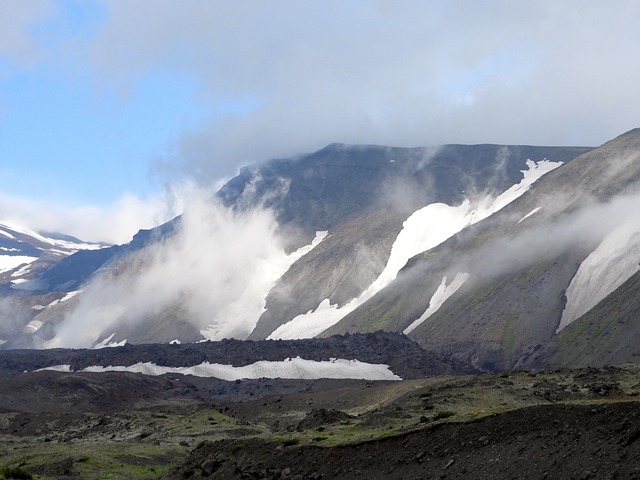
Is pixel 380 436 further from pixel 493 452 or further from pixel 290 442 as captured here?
pixel 493 452

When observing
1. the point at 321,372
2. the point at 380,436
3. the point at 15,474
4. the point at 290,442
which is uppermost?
the point at 15,474

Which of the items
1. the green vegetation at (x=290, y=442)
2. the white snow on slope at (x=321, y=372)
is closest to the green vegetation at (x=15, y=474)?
the green vegetation at (x=290, y=442)

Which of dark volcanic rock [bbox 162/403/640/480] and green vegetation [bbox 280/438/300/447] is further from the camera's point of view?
green vegetation [bbox 280/438/300/447]

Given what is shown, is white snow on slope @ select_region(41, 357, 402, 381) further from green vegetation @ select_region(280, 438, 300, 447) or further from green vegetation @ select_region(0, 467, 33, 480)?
green vegetation @ select_region(0, 467, 33, 480)

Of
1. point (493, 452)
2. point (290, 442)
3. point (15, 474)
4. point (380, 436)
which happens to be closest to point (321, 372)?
point (290, 442)

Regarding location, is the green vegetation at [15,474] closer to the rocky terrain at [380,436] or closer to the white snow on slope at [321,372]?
the rocky terrain at [380,436]

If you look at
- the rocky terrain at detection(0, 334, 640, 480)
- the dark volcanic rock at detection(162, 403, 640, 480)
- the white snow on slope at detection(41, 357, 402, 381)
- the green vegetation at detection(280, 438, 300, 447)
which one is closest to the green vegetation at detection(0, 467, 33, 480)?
the rocky terrain at detection(0, 334, 640, 480)

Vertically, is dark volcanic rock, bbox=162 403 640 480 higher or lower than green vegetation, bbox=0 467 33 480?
lower

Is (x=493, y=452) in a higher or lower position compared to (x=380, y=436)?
lower

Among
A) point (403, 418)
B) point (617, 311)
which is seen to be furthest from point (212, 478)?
point (617, 311)

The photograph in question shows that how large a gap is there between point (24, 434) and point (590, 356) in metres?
107

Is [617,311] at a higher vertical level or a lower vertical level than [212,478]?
lower

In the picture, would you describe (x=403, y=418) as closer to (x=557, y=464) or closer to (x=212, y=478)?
(x=212, y=478)

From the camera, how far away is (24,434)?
101375 mm
